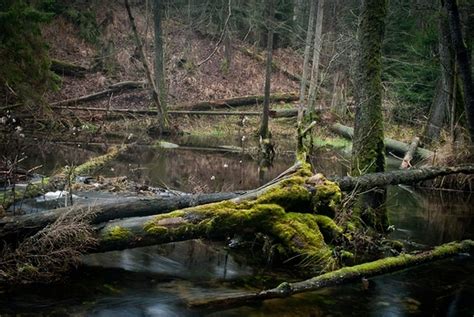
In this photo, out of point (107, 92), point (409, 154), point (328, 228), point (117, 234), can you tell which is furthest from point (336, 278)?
point (107, 92)

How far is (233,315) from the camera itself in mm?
5973

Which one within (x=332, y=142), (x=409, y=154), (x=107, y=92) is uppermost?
(x=107, y=92)

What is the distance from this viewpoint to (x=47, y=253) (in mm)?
6664

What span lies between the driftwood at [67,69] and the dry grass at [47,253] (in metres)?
22.8

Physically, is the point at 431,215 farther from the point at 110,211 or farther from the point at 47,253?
the point at 47,253

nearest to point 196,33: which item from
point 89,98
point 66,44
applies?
point 66,44

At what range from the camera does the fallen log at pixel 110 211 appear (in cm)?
681

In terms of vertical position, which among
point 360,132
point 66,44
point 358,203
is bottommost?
point 358,203

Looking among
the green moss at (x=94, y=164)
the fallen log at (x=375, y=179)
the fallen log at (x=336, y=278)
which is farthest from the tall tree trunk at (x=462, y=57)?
the green moss at (x=94, y=164)

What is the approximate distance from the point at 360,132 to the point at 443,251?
8.66ft

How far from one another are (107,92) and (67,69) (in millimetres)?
2978

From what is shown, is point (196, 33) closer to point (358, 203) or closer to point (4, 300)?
point (358, 203)

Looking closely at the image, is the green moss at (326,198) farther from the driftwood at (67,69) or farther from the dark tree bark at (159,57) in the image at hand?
the driftwood at (67,69)

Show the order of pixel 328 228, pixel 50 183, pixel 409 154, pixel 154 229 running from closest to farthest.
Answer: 1. pixel 154 229
2. pixel 328 228
3. pixel 50 183
4. pixel 409 154
